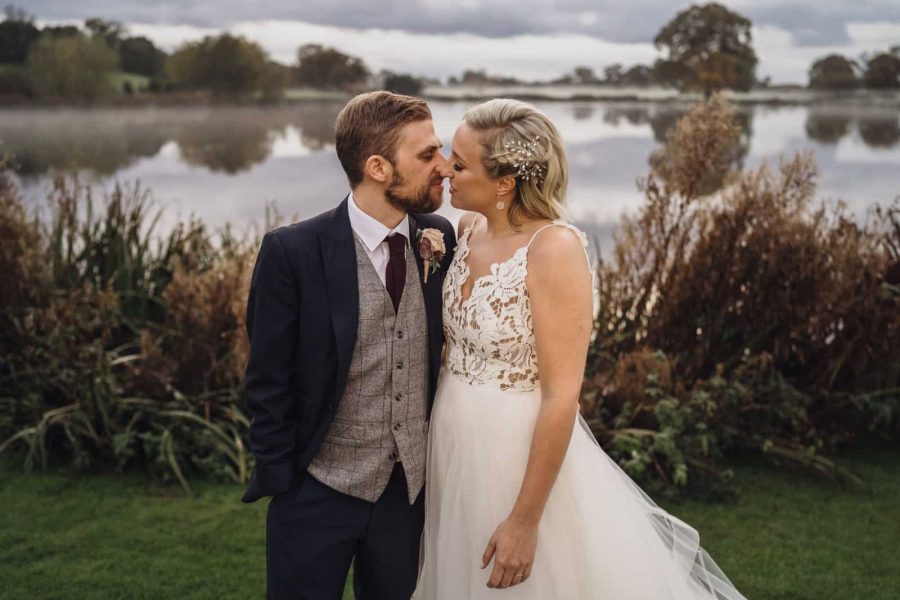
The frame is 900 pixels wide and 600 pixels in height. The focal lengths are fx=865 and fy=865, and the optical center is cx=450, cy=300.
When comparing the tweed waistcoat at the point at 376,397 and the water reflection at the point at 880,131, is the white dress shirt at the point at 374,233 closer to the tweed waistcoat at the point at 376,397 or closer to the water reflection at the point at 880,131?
the tweed waistcoat at the point at 376,397

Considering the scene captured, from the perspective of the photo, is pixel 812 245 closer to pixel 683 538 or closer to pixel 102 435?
pixel 683 538

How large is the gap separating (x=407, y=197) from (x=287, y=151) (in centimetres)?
608

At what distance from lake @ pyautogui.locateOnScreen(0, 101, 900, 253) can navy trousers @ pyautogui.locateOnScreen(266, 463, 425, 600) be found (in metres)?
2.52

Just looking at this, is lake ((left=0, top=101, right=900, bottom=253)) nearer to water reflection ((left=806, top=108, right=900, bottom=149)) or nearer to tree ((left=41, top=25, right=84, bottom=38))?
water reflection ((left=806, top=108, right=900, bottom=149))

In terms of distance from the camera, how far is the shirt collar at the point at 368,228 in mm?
2150

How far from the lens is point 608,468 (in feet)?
7.48

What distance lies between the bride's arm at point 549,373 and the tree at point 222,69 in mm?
A: 5896

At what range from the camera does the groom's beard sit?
2.14m

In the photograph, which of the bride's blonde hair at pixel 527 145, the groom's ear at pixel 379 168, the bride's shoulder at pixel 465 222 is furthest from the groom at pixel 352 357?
the bride's shoulder at pixel 465 222

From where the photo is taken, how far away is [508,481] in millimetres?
2154

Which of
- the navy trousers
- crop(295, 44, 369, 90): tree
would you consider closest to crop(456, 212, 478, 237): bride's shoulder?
the navy trousers

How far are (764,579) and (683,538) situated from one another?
3.85 ft

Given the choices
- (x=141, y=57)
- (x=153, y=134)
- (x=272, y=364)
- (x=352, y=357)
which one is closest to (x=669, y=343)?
(x=352, y=357)

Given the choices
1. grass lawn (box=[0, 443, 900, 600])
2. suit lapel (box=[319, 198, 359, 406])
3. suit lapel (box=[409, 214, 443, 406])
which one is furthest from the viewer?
grass lawn (box=[0, 443, 900, 600])
